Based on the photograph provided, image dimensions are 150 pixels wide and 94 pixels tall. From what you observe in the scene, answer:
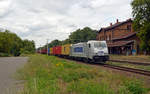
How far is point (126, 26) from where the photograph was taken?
52844 millimetres

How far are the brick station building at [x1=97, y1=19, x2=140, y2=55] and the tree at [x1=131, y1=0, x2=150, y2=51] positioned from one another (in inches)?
254

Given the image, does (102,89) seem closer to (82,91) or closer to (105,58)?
(82,91)

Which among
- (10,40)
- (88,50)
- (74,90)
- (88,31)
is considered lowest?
A: (74,90)

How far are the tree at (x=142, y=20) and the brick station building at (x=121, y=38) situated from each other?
6.46 metres

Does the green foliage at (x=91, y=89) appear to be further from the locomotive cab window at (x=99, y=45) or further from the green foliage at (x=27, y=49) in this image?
the green foliage at (x=27, y=49)

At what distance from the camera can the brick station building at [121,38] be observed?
41.6m

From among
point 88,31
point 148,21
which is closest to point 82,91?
point 148,21

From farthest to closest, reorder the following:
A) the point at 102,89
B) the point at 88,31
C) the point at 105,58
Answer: the point at 88,31, the point at 105,58, the point at 102,89

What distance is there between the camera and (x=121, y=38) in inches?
1898

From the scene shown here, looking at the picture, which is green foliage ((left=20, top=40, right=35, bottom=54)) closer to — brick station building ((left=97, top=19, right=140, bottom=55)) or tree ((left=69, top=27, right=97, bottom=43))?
tree ((left=69, top=27, right=97, bottom=43))

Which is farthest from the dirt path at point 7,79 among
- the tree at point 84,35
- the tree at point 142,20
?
the tree at point 84,35

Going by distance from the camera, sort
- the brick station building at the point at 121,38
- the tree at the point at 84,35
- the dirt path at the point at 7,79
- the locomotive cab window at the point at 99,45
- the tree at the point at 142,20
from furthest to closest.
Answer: the tree at the point at 84,35 < the brick station building at the point at 121,38 < the tree at the point at 142,20 < the locomotive cab window at the point at 99,45 < the dirt path at the point at 7,79

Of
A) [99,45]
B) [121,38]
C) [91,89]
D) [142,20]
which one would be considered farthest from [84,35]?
[91,89]

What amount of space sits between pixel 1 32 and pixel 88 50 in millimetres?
57643
